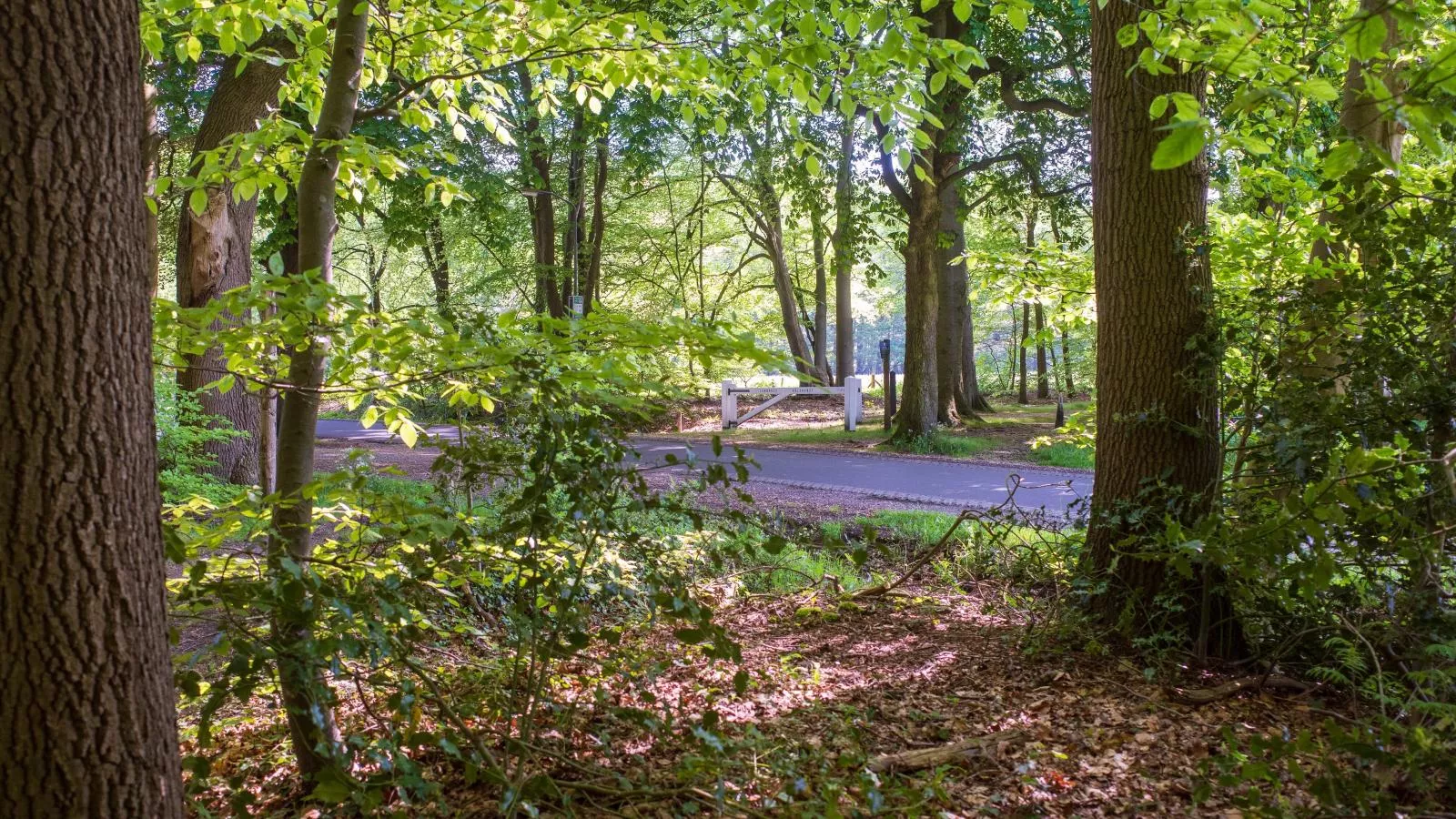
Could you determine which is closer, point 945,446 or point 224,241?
point 224,241

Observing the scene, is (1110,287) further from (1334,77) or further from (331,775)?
(1334,77)

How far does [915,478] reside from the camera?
1211 cm

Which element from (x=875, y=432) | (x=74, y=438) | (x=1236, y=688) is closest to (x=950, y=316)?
(x=875, y=432)

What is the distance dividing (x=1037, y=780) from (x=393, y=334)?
264 cm

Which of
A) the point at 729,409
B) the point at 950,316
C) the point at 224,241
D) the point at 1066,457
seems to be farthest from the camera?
the point at 729,409

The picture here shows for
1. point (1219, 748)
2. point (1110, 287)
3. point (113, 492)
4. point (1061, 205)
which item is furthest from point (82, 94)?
point (1061, 205)

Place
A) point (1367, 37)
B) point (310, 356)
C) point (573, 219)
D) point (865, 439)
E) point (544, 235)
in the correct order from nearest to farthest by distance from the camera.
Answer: point (1367, 37)
point (310, 356)
point (865, 439)
point (544, 235)
point (573, 219)

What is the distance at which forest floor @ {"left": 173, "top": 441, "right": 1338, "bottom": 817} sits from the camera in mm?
2869

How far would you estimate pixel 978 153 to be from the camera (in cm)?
1523

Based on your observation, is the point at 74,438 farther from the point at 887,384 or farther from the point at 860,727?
the point at 887,384

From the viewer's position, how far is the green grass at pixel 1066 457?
1329 cm

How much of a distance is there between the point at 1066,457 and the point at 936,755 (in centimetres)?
1121

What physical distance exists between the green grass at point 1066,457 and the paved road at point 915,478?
0.75 meters

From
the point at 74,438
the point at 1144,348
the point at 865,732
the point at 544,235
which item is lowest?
the point at 865,732
